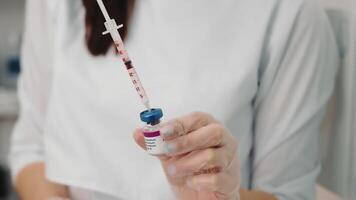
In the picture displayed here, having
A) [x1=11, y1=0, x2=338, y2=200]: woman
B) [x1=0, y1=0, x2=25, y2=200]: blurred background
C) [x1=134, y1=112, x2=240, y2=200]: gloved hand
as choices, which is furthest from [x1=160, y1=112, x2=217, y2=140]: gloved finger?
[x1=0, y1=0, x2=25, y2=200]: blurred background

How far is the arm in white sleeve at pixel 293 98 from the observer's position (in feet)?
2.28

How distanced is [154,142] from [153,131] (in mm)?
13

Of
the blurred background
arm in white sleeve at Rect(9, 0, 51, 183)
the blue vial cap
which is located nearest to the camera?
the blue vial cap

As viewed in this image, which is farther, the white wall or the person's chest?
the white wall

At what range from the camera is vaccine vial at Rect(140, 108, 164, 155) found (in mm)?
473

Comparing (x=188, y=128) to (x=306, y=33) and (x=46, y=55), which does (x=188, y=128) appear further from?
(x=46, y=55)

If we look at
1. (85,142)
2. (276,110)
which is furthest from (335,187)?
(85,142)

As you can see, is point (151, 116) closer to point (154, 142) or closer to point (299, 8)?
point (154, 142)

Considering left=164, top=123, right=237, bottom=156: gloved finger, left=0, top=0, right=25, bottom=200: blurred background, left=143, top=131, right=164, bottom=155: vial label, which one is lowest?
left=0, top=0, right=25, bottom=200: blurred background

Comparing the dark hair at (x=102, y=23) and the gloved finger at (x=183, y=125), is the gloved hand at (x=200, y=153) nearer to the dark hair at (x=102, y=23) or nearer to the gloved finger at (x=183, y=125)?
the gloved finger at (x=183, y=125)

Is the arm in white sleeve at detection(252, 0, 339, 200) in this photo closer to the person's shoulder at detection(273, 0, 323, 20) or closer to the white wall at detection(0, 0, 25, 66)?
the person's shoulder at detection(273, 0, 323, 20)

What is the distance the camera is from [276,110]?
0.72m

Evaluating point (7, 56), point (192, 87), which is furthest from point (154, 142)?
point (7, 56)

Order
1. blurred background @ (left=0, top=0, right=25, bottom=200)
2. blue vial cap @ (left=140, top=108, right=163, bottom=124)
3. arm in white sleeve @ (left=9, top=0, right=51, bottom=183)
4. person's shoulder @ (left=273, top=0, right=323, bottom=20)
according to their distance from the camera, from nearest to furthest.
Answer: blue vial cap @ (left=140, top=108, right=163, bottom=124)
person's shoulder @ (left=273, top=0, right=323, bottom=20)
arm in white sleeve @ (left=9, top=0, right=51, bottom=183)
blurred background @ (left=0, top=0, right=25, bottom=200)
